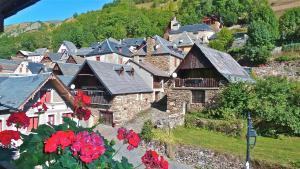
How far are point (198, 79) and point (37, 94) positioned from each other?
13.8 m

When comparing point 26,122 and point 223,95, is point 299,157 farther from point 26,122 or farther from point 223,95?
point 26,122

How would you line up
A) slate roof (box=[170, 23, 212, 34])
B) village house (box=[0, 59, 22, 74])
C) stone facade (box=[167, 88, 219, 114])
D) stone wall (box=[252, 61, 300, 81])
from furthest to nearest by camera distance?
1. slate roof (box=[170, 23, 212, 34])
2. village house (box=[0, 59, 22, 74])
3. stone wall (box=[252, 61, 300, 81])
4. stone facade (box=[167, 88, 219, 114])

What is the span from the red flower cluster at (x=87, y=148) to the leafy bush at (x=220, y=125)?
768 inches

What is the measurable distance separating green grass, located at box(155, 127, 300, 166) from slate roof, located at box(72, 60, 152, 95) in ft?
22.6

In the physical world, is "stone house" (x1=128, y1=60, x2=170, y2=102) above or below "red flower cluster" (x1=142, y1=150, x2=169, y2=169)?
above

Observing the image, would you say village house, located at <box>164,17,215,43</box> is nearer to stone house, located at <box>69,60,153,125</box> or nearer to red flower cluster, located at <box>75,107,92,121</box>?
stone house, located at <box>69,60,153,125</box>

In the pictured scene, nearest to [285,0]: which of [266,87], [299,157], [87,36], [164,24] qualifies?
[164,24]

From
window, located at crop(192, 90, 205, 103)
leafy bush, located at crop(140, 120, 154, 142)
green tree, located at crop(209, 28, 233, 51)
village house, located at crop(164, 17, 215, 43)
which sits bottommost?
leafy bush, located at crop(140, 120, 154, 142)

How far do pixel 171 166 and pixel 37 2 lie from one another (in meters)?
15.5

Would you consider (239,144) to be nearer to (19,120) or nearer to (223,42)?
(19,120)

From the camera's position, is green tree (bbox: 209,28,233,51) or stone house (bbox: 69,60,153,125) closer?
stone house (bbox: 69,60,153,125)

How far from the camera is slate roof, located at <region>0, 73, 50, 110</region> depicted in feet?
54.4

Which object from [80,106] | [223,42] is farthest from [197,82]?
[223,42]

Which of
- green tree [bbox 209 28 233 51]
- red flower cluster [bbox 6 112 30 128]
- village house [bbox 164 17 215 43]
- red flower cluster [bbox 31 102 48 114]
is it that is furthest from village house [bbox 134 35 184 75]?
red flower cluster [bbox 6 112 30 128]
